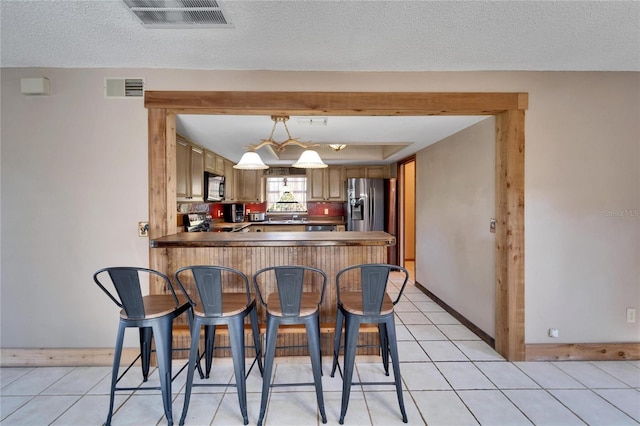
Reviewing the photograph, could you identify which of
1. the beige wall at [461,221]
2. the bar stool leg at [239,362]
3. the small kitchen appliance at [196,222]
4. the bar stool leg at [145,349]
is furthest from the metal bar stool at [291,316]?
the small kitchen appliance at [196,222]

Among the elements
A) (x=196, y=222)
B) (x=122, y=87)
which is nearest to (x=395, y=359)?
(x=122, y=87)

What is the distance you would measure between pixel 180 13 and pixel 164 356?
6.60 feet

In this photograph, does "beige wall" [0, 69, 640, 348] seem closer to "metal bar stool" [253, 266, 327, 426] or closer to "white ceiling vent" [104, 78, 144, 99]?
"white ceiling vent" [104, 78, 144, 99]

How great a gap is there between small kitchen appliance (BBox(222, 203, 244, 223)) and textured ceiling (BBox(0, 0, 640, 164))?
3568 millimetres

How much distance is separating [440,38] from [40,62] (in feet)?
9.76

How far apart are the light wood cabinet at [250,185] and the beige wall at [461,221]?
3448 millimetres

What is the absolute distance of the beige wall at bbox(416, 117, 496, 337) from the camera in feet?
8.95

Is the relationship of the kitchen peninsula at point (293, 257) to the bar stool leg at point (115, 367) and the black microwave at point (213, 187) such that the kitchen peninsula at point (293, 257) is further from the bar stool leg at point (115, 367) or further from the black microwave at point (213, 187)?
the black microwave at point (213, 187)

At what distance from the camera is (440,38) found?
6.21 ft

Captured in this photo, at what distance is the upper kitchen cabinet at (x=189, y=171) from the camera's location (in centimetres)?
331

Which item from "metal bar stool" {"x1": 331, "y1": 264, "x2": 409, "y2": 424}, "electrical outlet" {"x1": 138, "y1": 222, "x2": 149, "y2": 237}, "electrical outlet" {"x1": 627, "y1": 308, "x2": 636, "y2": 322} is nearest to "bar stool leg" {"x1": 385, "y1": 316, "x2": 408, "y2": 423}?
"metal bar stool" {"x1": 331, "y1": 264, "x2": 409, "y2": 424}

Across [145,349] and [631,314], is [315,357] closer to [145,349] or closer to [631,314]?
[145,349]

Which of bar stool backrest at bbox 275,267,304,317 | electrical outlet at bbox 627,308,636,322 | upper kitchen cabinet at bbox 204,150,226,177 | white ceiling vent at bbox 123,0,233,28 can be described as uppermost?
white ceiling vent at bbox 123,0,233,28

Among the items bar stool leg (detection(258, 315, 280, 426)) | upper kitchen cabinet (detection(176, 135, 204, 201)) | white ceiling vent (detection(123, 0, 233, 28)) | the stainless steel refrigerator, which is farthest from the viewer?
the stainless steel refrigerator
